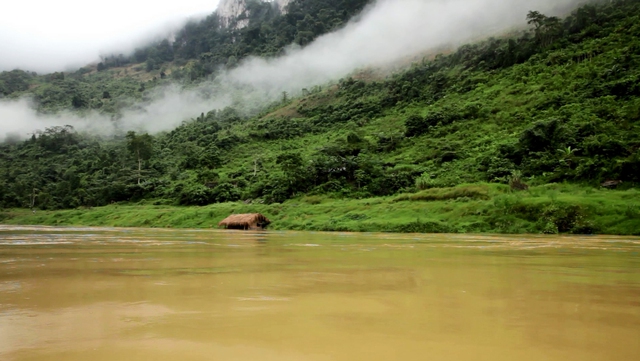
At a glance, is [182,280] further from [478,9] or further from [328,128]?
[478,9]

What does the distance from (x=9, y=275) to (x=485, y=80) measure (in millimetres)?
78283

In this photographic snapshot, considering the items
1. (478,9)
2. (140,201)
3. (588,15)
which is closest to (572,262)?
(140,201)

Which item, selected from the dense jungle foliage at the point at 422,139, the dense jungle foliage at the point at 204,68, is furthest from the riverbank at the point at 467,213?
the dense jungle foliage at the point at 204,68

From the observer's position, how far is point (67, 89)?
17325 cm

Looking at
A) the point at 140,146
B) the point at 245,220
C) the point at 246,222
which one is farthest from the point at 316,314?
the point at 140,146

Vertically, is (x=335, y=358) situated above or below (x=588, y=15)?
below

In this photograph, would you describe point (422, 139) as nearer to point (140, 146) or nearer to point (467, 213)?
point (467, 213)

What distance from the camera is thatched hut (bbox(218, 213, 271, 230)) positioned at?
33656mm

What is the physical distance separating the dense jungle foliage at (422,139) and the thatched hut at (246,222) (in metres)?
11.0

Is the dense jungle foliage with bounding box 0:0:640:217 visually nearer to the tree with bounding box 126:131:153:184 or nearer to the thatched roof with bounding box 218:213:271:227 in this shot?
the tree with bounding box 126:131:153:184

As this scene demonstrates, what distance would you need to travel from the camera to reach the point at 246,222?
3356 cm

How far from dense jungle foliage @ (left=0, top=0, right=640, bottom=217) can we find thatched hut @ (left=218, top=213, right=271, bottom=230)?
35.9 ft

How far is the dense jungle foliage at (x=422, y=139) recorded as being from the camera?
39938 mm

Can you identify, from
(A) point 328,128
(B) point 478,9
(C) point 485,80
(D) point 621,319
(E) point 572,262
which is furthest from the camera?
(B) point 478,9
